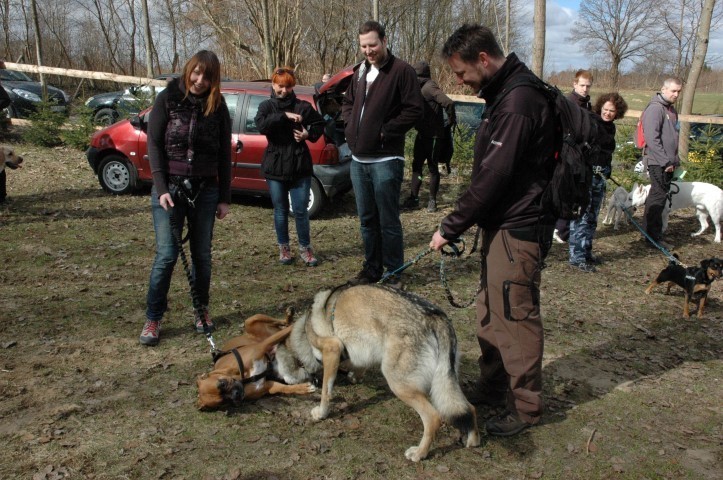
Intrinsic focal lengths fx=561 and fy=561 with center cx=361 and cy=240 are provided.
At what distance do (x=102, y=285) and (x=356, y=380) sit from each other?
3075 mm

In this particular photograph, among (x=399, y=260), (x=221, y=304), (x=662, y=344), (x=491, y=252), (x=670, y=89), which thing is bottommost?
(x=662, y=344)

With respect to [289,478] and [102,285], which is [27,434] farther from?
[102,285]

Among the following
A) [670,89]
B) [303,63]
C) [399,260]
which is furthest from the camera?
[303,63]

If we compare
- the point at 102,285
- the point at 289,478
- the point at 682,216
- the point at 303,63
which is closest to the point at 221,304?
the point at 102,285

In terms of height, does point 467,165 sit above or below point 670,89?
below

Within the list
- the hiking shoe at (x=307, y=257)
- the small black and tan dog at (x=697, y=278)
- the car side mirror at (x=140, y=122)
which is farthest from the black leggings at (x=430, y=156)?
the car side mirror at (x=140, y=122)

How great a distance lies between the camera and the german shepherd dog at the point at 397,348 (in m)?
3.11

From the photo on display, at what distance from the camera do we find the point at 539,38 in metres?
9.29

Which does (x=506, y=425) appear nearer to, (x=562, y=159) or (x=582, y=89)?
(x=562, y=159)

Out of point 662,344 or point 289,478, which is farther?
point 662,344

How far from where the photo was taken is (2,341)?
432cm

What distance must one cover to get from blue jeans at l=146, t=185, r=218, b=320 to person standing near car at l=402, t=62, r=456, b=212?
5076 millimetres

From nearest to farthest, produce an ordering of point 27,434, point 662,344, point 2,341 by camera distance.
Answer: point 27,434
point 2,341
point 662,344

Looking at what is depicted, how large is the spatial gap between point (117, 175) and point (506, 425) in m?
7.77
